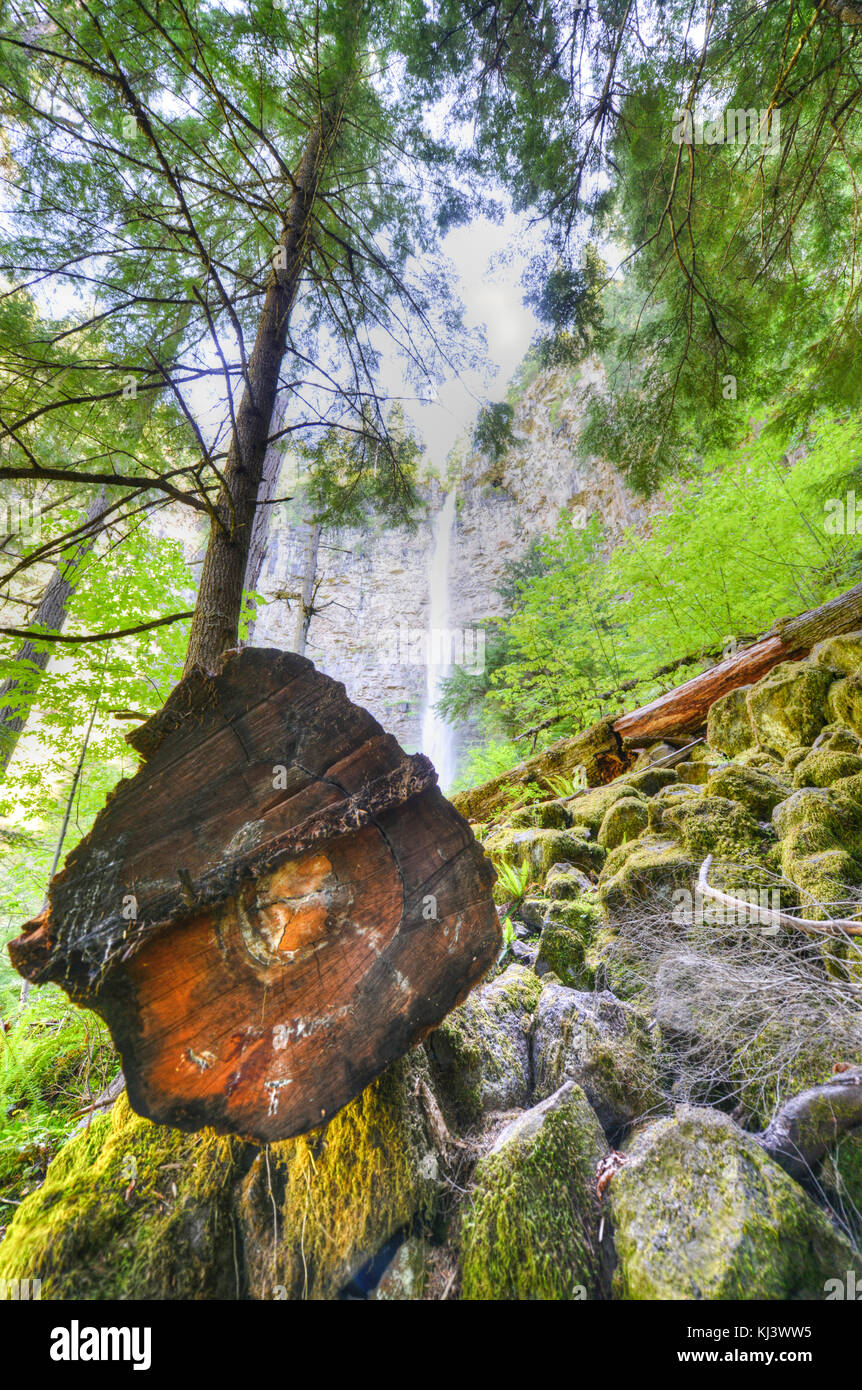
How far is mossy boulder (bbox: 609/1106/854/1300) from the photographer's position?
2.67ft

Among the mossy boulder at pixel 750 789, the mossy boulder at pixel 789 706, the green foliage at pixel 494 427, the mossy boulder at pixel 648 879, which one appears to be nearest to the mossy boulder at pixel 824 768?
the mossy boulder at pixel 750 789

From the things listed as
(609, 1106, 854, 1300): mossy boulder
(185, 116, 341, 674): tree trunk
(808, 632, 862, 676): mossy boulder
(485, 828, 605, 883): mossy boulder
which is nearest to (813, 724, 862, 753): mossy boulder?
(808, 632, 862, 676): mossy boulder

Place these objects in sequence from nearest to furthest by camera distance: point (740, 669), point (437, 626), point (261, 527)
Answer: point (740, 669)
point (261, 527)
point (437, 626)

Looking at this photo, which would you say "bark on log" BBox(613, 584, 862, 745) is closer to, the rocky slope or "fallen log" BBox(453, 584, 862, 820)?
"fallen log" BBox(453, 584, 862, 820)

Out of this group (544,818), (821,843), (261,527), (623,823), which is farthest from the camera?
(261,527)

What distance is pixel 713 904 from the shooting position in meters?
1.66

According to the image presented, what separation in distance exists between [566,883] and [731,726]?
1.83 m

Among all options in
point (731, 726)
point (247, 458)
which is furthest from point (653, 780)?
point (247, 458)

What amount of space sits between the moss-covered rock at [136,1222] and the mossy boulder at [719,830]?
1.94m

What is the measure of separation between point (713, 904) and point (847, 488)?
16.3ft

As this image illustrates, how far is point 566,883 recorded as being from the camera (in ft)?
7.83

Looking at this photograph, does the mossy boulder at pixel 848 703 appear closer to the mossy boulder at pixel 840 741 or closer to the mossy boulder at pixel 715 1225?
the mossy boulder at pixel 840 741

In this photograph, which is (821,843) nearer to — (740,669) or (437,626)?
(740,669)
